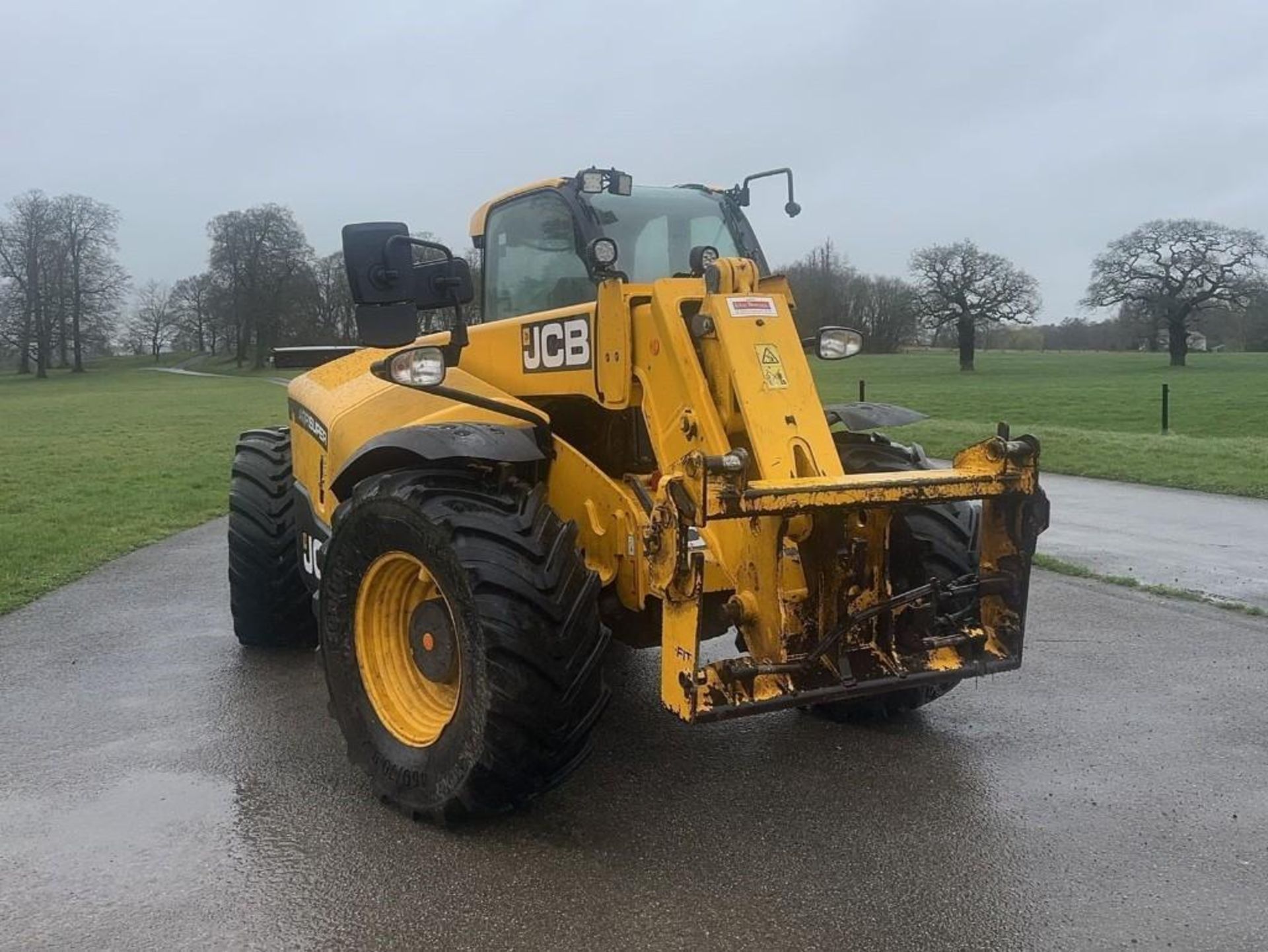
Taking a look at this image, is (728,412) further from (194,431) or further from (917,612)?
(194,431)

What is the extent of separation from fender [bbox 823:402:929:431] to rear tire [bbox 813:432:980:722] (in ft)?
0.23

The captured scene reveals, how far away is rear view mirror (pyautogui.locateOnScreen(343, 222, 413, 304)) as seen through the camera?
159 inches

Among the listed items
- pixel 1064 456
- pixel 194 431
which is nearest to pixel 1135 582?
pixel 1064 456

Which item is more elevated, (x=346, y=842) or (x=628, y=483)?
(x=628, y=483)

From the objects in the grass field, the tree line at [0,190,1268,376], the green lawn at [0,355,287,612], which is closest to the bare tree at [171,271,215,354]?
the tree line at [0,190,1268,376]

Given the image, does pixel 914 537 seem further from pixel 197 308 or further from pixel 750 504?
pixel 197 308

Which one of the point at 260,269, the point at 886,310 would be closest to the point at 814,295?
the point at 886,310

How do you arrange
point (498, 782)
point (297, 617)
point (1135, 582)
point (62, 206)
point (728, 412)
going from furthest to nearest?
point (62, 206) < point (1135, 582) < point (297, 617) < point (728, 412) < point (498, 782)

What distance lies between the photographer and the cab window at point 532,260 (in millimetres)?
4816

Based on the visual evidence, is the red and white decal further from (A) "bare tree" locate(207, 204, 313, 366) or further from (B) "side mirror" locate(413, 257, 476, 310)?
(A) "bare tree" locate(207, 204, 313, 366)

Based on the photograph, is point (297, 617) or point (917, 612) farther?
point (297, 617)

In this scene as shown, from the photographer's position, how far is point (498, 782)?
377 centimetres

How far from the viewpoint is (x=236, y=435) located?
2575cm

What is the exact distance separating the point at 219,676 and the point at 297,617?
588 millimetres
